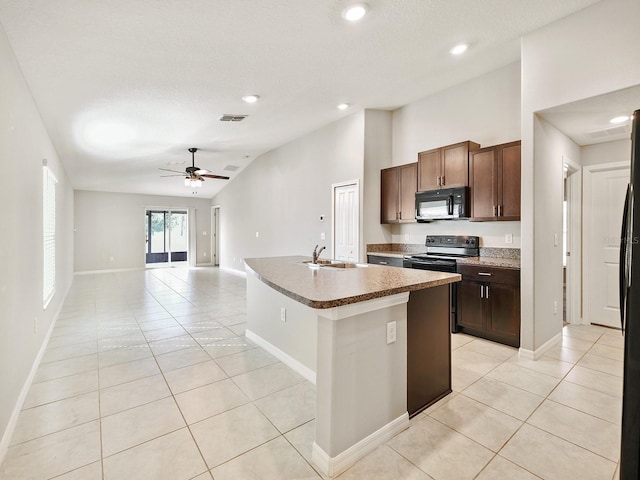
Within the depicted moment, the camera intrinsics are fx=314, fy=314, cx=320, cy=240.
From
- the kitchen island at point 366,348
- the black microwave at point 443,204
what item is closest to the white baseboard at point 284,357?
the kitchen island at point 366,348

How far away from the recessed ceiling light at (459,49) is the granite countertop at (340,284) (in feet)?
7.49

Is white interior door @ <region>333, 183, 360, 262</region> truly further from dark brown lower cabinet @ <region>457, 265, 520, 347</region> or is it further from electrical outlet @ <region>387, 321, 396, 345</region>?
electrical outlet @ <region>387, 321, 396, 345</region>

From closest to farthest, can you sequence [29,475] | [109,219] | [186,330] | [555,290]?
[29,475]
[555,290]
[186,330]
[109,219]

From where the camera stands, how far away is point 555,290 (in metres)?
3.40

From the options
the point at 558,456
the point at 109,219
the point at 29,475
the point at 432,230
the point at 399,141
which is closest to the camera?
the point at 29,475

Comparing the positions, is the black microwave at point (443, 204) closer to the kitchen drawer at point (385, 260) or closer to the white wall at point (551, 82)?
the kitchen drawer at point (385, 260)

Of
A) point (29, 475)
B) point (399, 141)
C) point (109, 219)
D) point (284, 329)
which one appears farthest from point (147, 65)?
point (109, 219)

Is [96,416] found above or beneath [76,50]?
beneath

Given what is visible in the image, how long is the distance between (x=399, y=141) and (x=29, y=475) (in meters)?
5.05

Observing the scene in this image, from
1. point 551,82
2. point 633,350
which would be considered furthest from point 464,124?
point 633,350

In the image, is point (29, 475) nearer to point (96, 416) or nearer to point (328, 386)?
point (96, 416)

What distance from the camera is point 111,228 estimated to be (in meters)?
9.64

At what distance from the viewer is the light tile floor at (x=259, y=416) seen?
1653 millimetres

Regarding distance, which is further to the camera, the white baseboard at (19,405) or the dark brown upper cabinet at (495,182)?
the dark brown upper cabinet at (495,182)
